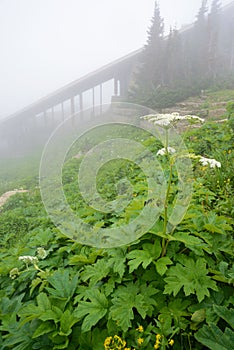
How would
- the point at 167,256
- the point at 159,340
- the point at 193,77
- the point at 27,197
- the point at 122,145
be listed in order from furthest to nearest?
the point at 193,77, the point at 27,197, the point at 122,145, the point at 167,256, the point at 159,340

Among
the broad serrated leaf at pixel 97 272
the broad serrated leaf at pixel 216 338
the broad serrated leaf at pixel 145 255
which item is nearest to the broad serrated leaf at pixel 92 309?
the broad serrated leaf at pixel 97 272

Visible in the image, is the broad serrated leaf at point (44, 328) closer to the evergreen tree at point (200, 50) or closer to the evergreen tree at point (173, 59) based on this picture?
the evergreen tree at point (173, 59)

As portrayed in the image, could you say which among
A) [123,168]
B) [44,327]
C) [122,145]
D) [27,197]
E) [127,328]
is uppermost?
[122,145]

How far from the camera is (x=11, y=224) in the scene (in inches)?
190

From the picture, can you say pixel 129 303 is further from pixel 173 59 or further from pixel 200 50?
pixel 200 50

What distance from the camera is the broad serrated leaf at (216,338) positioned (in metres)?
1.03

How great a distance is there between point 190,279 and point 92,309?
58cm

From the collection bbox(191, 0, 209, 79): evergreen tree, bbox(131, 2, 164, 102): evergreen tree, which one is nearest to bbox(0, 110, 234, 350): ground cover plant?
bbox(131, 2, 164, 102): evergreen tree

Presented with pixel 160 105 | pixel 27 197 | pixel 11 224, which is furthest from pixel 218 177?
pixel 160 105

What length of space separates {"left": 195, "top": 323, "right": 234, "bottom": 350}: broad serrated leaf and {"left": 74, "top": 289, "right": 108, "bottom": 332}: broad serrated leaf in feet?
1.68

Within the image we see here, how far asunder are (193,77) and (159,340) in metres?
22.0

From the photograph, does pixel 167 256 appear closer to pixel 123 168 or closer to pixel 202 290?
pixel 202 290

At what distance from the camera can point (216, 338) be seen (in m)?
1.07

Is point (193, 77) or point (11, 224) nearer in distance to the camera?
point (11, 224)
